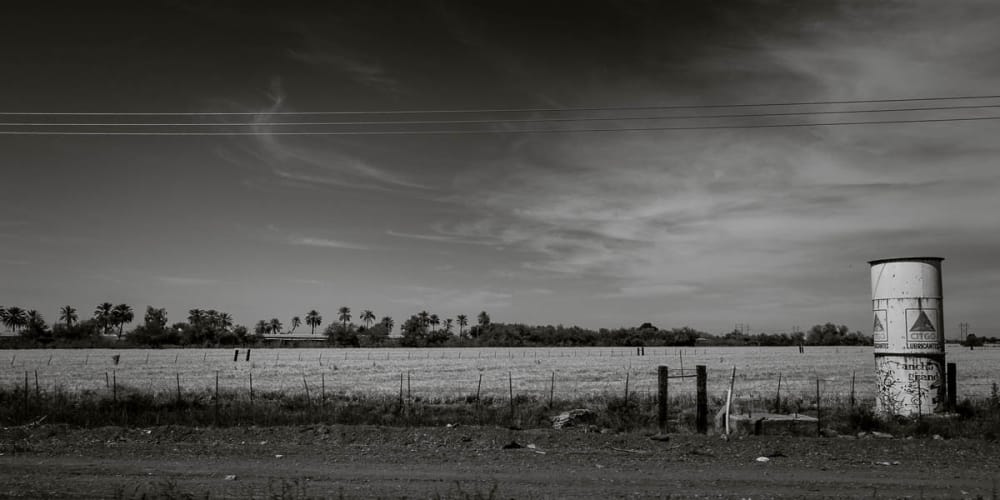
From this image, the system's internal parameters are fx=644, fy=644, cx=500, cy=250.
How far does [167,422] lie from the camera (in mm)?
16562

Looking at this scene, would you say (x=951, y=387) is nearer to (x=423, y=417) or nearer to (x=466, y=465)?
(x=423, y=417)

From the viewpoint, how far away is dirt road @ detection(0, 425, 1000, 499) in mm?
9250

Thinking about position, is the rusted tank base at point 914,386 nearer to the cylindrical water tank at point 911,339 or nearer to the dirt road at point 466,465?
the cylindrical water tank at point 911,339

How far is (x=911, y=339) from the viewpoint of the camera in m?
18.6

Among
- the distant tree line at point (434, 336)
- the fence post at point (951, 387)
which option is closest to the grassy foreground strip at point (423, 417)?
the fence post at point (951, 387)

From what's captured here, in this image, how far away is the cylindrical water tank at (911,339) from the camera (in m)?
18.2

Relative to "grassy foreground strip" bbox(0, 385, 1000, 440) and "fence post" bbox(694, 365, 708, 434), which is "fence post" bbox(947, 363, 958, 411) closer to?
"grassy foreground strip" bbox(0, 385, 1000, 440)

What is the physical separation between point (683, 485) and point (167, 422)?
43.5ft

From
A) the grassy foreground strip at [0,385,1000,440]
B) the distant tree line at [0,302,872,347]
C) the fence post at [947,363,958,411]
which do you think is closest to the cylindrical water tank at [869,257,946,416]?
the fence post at [947,363,958,411]

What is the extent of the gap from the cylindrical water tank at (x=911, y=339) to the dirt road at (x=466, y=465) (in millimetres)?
4940

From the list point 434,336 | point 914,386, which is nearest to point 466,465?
point 914,386

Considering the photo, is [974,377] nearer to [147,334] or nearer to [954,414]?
[954,414]

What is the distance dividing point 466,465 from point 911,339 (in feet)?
47.6

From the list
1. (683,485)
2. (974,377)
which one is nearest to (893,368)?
(683,485)
